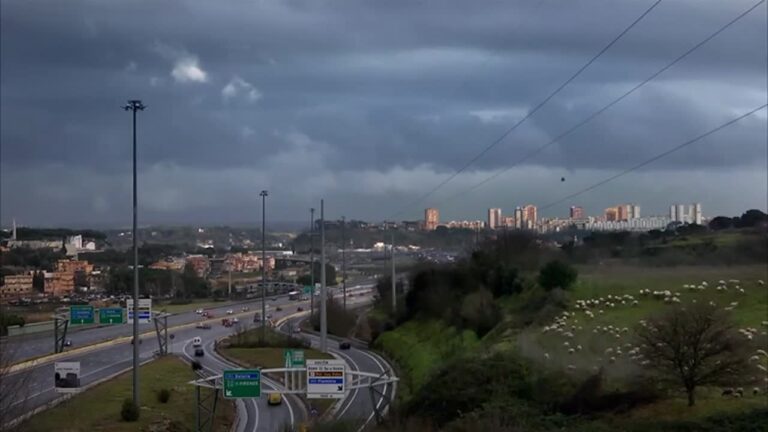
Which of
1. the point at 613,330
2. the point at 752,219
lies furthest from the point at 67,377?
the point at 752,219

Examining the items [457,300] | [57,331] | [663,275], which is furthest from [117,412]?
[457,300]

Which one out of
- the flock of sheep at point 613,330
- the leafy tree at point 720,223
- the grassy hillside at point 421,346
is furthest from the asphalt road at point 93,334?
the leafy tree at point 720,223

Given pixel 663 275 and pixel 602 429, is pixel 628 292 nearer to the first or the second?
pixel 663 275

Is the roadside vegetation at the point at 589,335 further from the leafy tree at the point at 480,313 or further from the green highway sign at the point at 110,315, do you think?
the green highway sign at the point at 110,315

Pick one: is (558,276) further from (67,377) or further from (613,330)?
(67,377)

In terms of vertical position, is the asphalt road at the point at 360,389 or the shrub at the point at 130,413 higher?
the shrub at the point at 130,413

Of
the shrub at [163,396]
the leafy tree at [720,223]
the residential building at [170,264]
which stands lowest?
the shrub at [163,396]

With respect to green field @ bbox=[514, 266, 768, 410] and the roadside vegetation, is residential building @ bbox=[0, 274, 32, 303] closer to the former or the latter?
the roadside vegetation
